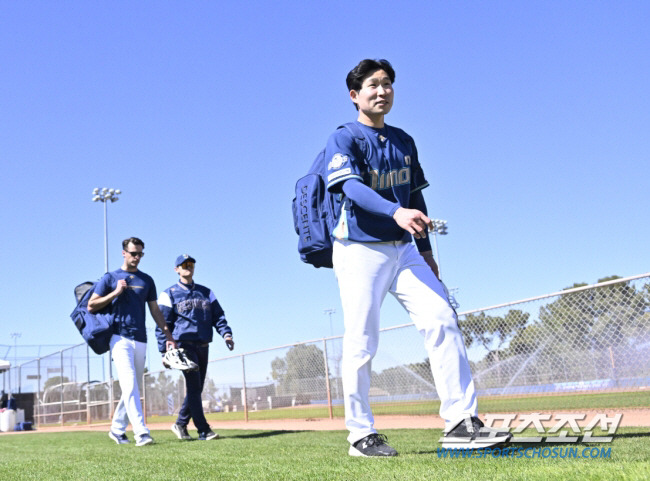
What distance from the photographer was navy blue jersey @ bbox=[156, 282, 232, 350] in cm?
763

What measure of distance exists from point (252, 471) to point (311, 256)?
1.34 metres

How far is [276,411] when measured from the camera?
14.0m

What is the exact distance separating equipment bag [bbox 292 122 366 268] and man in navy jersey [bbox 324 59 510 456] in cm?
9

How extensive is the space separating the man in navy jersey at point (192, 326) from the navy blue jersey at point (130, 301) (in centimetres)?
28

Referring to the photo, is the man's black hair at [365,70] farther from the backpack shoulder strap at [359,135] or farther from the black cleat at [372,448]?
the black cleat at [372,448]

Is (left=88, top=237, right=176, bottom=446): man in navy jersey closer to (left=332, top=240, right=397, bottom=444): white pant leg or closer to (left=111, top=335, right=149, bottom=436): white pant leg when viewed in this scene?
(left=111, top=335, right=149, bottom=436): white pant leg

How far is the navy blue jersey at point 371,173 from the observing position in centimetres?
385

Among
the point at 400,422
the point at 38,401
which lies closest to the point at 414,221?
the point at 400,422

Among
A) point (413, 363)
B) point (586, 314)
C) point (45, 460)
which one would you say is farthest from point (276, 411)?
point (45, 460)

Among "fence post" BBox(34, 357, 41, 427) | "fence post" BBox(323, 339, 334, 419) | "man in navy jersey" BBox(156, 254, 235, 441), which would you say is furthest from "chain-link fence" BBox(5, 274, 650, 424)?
"fence post" BBox(34, 357, 41, 427)

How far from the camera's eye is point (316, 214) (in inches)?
164

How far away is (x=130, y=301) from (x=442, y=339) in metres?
4.52

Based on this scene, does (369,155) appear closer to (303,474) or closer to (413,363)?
(303,474)

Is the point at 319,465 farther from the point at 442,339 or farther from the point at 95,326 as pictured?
the point at 95,326
